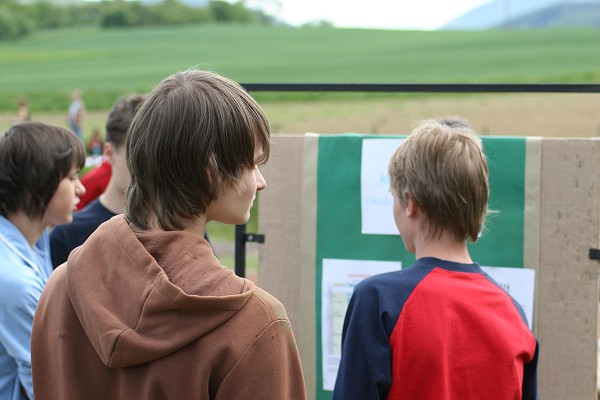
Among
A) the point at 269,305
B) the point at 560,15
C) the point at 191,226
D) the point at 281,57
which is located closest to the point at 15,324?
the point at 191,226

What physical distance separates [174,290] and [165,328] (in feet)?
0.25

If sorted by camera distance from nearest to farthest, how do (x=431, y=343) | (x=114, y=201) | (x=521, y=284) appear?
(x=431, y=343) < (x=521, y=284) < (x=114, y=201)

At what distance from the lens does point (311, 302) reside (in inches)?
117

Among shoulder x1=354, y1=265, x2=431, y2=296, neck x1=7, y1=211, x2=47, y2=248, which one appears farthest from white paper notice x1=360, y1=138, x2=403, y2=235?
neck x1=7, y1=211, x2=47, y2=248

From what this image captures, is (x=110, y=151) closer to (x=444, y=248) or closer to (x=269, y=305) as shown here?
(x=444, y=248)

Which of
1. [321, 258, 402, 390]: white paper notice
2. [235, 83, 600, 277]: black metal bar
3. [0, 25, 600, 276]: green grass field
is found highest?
[0, 25, 600, 276]: green grass field

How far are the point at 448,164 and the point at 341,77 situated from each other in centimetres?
3292

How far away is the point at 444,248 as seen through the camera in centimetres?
200

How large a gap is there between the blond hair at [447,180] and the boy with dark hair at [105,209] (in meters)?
1.57

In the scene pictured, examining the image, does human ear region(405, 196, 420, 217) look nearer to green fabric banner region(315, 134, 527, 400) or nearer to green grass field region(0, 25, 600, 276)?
green fabric banner region(315, 134, 527, 400)

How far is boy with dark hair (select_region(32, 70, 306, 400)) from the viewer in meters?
1.37

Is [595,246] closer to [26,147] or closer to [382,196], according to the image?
[382,196]

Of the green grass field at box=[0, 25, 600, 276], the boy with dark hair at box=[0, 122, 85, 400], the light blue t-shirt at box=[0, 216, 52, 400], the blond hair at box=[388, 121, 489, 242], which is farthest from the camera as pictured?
the green grass field at box=[0, 25, 600, 276]

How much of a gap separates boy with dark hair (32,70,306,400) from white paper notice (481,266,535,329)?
4.84 ft
